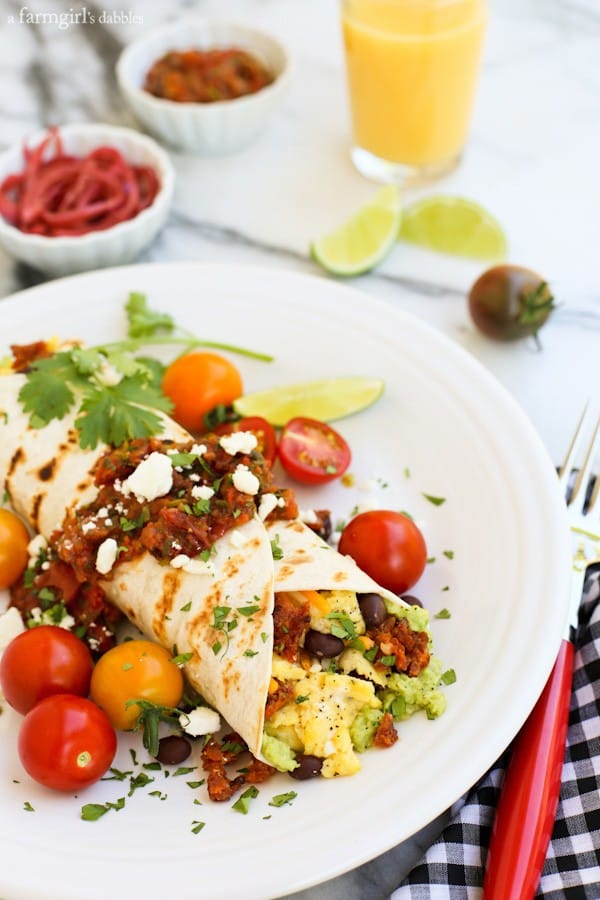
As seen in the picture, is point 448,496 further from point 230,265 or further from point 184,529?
point 230,265

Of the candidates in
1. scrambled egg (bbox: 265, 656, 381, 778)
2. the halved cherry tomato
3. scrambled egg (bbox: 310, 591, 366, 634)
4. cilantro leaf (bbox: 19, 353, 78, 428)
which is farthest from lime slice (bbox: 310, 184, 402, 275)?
scrambled egg (bbox: 265, 656, 381, 778)

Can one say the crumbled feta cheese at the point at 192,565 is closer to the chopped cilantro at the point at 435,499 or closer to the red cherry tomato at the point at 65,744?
the red cherry tomato at the point at 65,744

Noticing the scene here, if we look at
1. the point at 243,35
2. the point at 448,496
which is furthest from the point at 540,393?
the point at 243,35

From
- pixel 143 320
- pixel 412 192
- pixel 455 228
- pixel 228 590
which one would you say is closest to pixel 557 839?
pixel 228 590

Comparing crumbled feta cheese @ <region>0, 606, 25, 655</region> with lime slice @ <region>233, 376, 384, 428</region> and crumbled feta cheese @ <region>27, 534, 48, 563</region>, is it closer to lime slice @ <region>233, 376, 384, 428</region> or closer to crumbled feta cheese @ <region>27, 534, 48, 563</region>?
crumbled feta cheese @ <region>27, 534, 48, 563</region>

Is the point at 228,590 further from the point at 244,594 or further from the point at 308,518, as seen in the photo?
the point at 308,518

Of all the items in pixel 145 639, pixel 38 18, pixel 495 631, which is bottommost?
pixel 145 639
